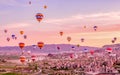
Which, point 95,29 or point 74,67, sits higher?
point 95,29

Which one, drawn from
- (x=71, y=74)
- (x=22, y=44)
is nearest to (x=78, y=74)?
(x=71, y=74)

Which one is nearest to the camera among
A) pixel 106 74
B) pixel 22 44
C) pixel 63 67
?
pixel 106 74

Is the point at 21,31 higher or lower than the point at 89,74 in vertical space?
higher

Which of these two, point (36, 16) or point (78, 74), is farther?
point (78, 74)

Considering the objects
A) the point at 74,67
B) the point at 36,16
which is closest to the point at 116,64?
the point at 74,67

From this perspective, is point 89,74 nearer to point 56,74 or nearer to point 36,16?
point 56,74

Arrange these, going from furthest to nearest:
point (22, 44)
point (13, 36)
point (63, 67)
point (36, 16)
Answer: point (63, 67) < point (13, 36) < point (22, 44) < point (36, 16)

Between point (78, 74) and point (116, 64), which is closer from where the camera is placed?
point (78, 74)

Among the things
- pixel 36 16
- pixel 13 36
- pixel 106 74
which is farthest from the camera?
pixel 13 36

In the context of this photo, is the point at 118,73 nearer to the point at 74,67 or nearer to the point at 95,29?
the point at 95,29

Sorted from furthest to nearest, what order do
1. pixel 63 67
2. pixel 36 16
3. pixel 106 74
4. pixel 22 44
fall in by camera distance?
pixel 63 67
pixel 22 44
pixel 106 74
pixel 36 16
